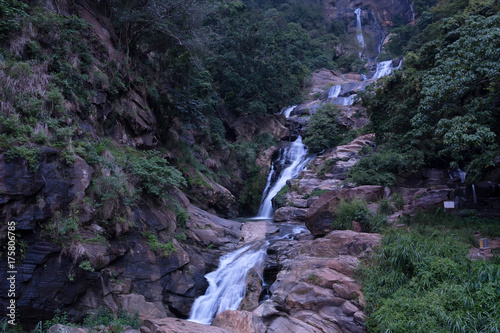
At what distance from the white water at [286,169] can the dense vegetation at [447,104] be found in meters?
6.33

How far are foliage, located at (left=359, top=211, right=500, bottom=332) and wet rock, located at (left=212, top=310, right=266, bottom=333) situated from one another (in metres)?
2.56

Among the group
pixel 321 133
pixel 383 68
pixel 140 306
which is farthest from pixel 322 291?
pixel 383 68

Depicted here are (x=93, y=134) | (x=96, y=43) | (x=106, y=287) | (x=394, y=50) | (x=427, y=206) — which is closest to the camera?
(x=106, y=287)

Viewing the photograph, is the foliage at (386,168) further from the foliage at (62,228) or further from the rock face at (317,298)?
the foliage at (62,228)

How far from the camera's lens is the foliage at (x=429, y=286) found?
5543 mm

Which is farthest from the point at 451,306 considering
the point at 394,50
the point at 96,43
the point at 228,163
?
the point at 394,50

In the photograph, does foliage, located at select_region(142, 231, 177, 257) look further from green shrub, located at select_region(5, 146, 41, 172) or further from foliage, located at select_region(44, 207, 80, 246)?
green shrub, located at select_region(5, 146, 41, 172)

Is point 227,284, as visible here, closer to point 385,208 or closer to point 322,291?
point 322,291

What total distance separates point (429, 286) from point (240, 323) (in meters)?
4.47

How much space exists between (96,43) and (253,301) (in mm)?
11854

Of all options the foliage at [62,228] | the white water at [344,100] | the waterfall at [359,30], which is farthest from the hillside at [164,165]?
the waterfall at [359,30]

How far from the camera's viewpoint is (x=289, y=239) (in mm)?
12766

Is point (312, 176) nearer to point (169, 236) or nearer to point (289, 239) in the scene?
point (289, 239)

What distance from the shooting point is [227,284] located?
10039 millimetres
